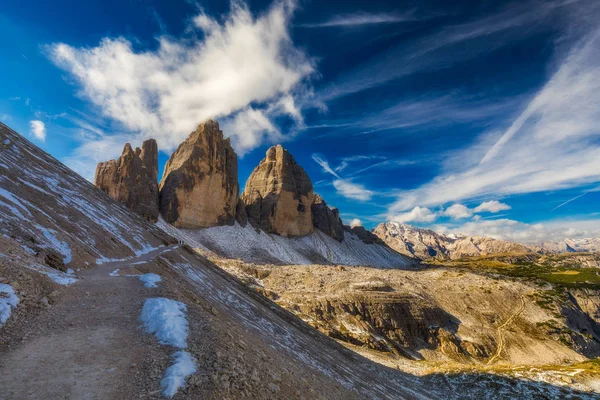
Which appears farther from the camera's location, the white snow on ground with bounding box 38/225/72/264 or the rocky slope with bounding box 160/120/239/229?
the rocky slope with bounding box 160/120/239/229

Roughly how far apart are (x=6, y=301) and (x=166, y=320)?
5463 millimetres

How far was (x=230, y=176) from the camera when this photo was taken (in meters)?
137

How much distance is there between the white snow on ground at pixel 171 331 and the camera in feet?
26.4

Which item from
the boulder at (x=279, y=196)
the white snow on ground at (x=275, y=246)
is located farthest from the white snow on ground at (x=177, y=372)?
the boulder at (x=279, y=196)

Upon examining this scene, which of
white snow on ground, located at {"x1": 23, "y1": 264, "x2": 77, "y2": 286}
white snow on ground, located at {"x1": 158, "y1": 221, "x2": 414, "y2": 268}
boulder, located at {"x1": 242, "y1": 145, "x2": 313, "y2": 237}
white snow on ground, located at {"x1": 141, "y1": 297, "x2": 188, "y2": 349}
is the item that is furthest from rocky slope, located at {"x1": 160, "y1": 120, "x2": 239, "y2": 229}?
white snow on ground, located at {"x1": 141, "y1": 297, "x2": 188, "y2": 349}

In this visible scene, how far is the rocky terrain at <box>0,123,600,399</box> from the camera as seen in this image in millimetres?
9109

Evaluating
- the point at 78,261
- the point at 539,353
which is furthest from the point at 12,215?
the point at 539,353

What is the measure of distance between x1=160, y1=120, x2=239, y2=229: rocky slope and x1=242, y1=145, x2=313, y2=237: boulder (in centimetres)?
1739

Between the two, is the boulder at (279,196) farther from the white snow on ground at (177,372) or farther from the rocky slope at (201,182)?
the white snow on ground at (177,372)

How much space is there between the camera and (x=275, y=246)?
134 meters

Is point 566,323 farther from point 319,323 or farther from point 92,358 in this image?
point 92,358

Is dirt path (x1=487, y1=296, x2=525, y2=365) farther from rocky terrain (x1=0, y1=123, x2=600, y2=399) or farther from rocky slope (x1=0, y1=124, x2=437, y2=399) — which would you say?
rocky slope (x1=0, y1=124, x2=437, y2=399)

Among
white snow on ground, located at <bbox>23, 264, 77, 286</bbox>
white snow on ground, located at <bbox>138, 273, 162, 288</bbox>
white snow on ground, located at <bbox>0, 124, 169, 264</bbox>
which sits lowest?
white snow on ground, located at <bbox>23, 264, 77, 286</bbox>

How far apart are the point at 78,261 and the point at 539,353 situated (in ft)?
232
